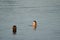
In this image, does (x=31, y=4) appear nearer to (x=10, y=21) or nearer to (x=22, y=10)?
(x=22, y=10)

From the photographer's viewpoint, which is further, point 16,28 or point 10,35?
point 16,28

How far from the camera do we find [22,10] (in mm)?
2457

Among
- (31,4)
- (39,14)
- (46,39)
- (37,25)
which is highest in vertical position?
(31,4)

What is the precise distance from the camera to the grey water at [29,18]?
5.89 feet

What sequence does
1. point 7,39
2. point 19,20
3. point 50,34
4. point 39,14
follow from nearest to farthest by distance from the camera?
point 7,39 < point 50,34 < point 19,20 < point 39,14

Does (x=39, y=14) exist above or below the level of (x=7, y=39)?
above

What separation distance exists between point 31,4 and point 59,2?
431 mm

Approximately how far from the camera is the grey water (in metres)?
1.80

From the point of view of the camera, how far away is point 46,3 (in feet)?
8.87

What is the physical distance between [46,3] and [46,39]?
3.47 ft

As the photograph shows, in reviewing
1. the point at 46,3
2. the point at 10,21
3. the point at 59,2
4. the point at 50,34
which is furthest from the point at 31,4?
the point at 50,34

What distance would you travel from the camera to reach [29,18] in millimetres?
2209

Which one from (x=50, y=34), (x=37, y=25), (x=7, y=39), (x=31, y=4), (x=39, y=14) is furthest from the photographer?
(x=31, y=4)

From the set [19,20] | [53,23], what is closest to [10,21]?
[19,20]
